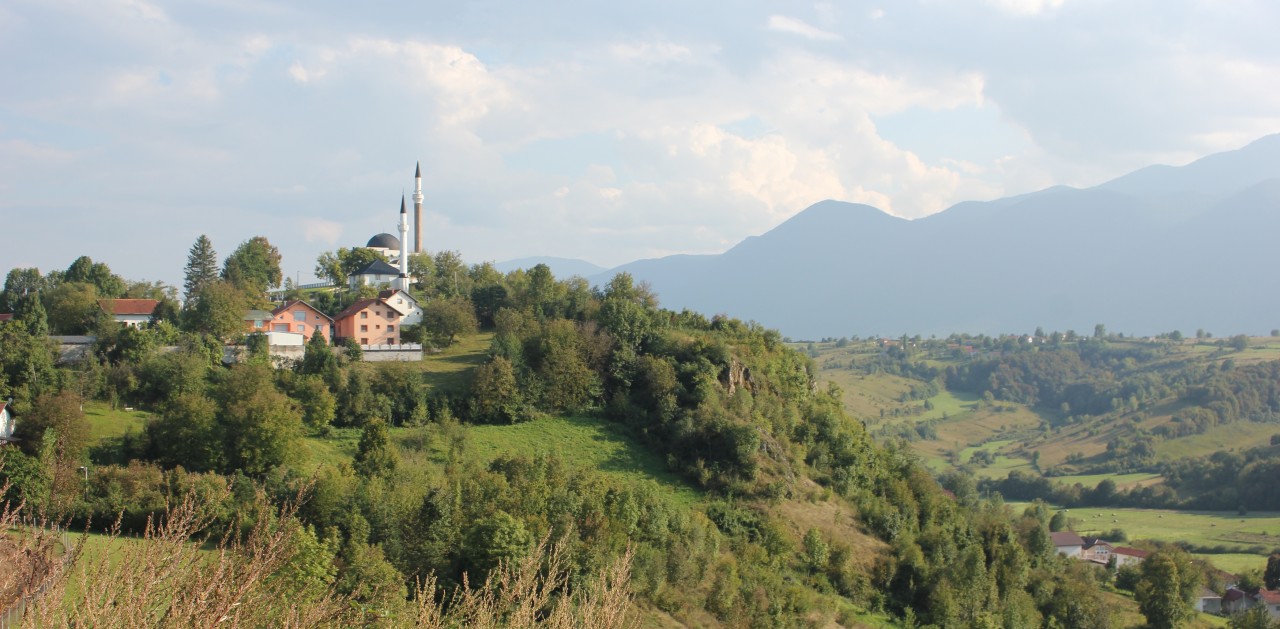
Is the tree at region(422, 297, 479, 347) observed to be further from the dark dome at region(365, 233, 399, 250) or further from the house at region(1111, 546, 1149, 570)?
the house at region(1111, 546, 1149, 570)

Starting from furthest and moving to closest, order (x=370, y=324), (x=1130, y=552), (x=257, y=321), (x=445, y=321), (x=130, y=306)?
(x=1130, y=552) → (x=370, y=324) → (x=130, y=306) → (x=445, y=321) → (x=257, y=321)

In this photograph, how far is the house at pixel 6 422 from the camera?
1132 inches

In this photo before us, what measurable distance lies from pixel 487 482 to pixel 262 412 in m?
7.98

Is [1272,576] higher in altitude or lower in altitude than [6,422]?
lower

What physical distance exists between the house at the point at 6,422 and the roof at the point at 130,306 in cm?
1203

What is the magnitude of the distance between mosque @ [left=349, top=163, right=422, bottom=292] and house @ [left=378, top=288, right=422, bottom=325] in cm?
661

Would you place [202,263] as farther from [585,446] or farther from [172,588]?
[172,588]

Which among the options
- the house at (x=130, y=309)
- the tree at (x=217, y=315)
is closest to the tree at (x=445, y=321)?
the tree at (x=217, y=315)

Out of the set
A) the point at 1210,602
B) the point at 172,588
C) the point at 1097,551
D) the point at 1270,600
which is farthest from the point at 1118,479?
the point at 172,588

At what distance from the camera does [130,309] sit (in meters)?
42.6

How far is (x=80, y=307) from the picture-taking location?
41094mm

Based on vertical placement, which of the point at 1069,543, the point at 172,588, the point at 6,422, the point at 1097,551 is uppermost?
the point at 172,588

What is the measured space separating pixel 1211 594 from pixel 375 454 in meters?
44.6

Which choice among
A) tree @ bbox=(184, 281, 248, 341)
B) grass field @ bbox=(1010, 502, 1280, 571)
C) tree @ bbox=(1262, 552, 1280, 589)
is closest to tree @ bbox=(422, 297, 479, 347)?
tree @ bbox=(184, 281, 248, 341)
